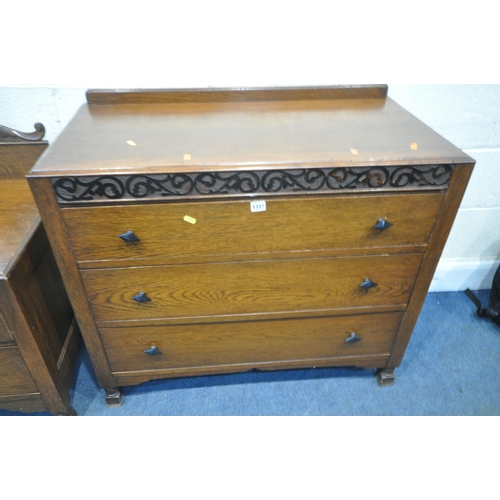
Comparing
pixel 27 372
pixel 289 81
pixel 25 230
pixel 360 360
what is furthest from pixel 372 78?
pixel 27 372

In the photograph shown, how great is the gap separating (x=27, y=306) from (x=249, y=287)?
60 centimetres

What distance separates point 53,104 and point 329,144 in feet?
3.01

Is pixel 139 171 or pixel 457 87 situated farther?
pixel 457 87

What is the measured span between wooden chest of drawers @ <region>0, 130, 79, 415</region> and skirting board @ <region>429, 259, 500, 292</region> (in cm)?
163

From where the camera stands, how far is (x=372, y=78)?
124cm

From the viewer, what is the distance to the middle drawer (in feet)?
3.23

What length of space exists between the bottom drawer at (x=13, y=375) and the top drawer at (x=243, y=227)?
37cm

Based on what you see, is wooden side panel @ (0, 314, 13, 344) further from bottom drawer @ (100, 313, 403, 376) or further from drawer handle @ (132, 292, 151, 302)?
drawer handle @ (132, 292, 151, 302)

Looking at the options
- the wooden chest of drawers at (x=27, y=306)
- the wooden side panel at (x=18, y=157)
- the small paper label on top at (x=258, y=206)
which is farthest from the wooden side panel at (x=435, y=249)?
the wooden side panel at (x=18, y=157)

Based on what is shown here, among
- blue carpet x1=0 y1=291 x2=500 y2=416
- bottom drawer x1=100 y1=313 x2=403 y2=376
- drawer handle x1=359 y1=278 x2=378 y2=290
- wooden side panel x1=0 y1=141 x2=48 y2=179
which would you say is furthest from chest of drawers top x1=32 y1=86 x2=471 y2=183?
blue carpet x1=0 y1=291 x2=500 y2=416

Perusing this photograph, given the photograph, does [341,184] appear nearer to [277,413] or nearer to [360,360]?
[360,360]

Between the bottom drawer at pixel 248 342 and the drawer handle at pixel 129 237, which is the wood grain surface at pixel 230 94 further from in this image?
the bottom drawer at pixel 248 342

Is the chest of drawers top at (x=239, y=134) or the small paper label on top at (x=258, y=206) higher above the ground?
the chest of drawers top at (x=239, y=134)

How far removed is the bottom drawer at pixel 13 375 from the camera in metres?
1.03
